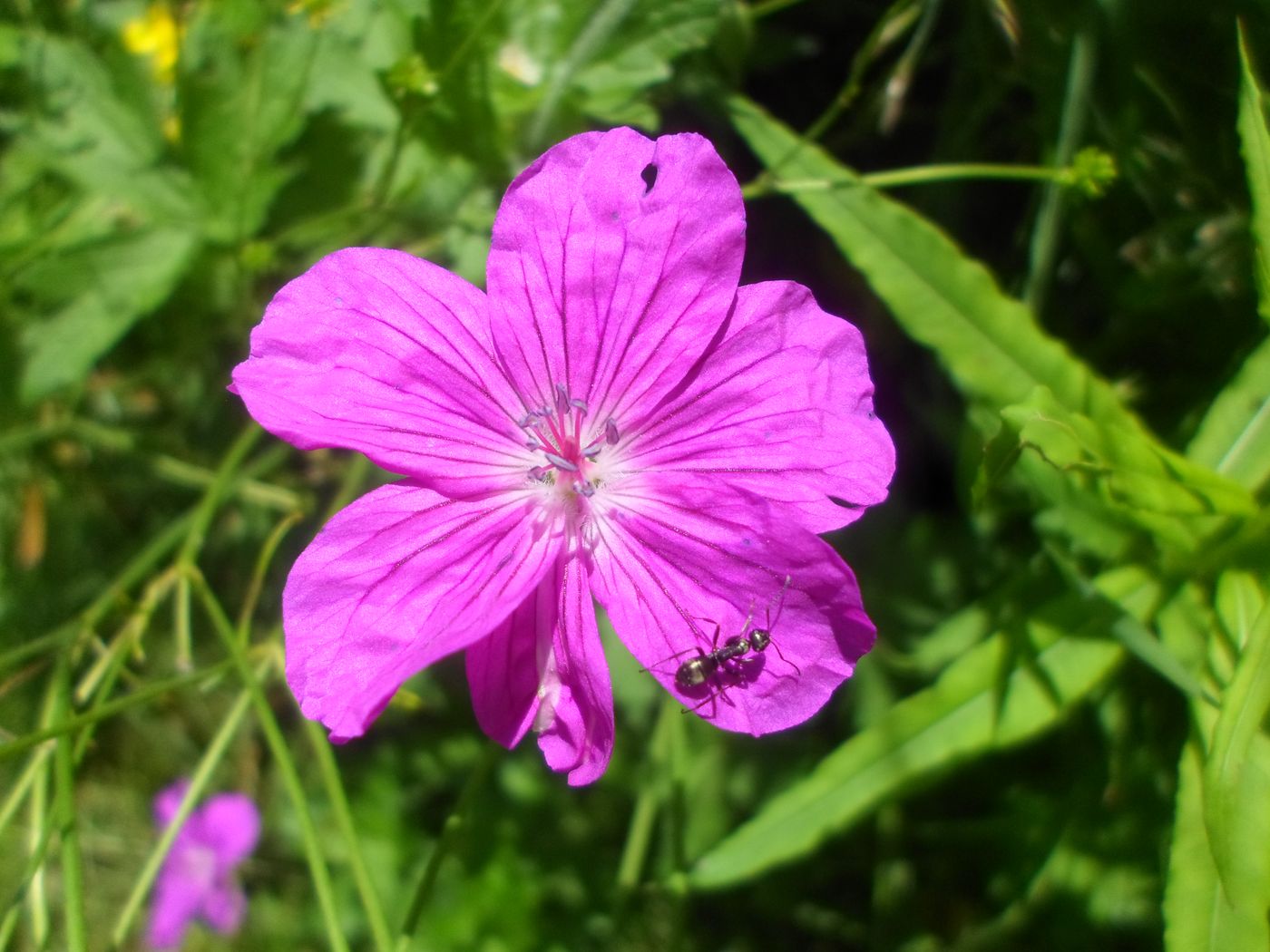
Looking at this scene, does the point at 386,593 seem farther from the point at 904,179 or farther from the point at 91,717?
the point at 904,179

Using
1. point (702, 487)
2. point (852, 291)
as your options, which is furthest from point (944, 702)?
point (852, 291)

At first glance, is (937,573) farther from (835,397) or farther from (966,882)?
(835,397)

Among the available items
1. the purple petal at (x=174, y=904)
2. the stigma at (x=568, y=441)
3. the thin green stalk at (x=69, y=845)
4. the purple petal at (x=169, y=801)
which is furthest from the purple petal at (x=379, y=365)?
the purple petal at (x=174, y=904)

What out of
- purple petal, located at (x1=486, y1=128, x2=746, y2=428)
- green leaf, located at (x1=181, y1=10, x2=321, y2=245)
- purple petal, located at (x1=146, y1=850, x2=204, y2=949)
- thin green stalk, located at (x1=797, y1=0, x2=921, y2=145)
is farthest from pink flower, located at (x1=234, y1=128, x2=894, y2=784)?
purple petal, located at (x1=146, y1=850, x2=204, y2=949)

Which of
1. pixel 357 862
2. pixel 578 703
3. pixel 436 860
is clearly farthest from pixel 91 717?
pixel 578 703

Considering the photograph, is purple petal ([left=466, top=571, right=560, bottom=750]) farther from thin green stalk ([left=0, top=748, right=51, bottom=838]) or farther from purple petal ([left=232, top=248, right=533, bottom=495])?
thin green stalk ([left=0, top=748, right=51, bottom=838])
